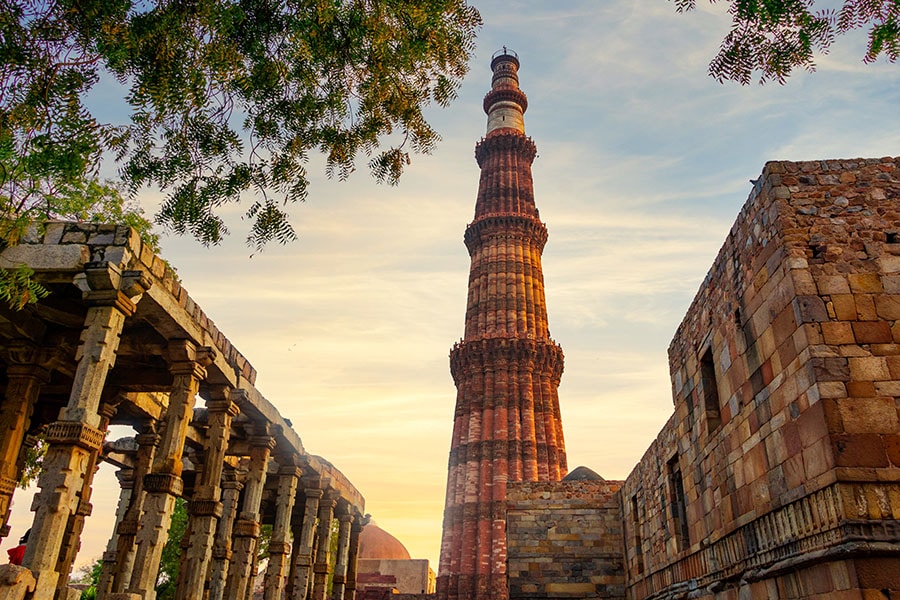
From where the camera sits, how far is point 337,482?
16.0 metres

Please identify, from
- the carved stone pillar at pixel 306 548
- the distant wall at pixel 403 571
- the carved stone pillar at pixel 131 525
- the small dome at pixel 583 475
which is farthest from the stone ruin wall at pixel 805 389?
the distant wall at pixel 403 571

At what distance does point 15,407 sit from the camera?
8.97m

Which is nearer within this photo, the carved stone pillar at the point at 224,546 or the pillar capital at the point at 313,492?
the carved stone pillar at the point at 224,546

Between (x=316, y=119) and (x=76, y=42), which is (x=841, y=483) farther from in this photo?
(x=76, y=42)

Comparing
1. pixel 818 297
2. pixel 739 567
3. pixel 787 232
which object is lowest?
pixel 739 567

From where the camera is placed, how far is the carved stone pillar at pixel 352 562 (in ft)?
59.7

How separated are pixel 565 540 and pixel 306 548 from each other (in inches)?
269

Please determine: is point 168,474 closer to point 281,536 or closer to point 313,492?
point 281,536

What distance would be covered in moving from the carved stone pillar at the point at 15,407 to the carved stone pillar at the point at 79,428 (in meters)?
2.91

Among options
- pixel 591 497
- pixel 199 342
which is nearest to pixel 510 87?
pixel 591 497

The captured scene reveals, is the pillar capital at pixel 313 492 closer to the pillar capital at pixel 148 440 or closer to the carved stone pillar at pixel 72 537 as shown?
the pillar capital at pixel 148 440

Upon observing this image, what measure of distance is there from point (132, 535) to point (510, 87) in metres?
30.6

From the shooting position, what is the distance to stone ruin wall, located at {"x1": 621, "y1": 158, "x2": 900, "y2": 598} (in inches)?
191

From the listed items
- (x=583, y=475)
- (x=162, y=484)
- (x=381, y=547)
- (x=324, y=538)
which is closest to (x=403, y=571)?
(x=381, y=547)
